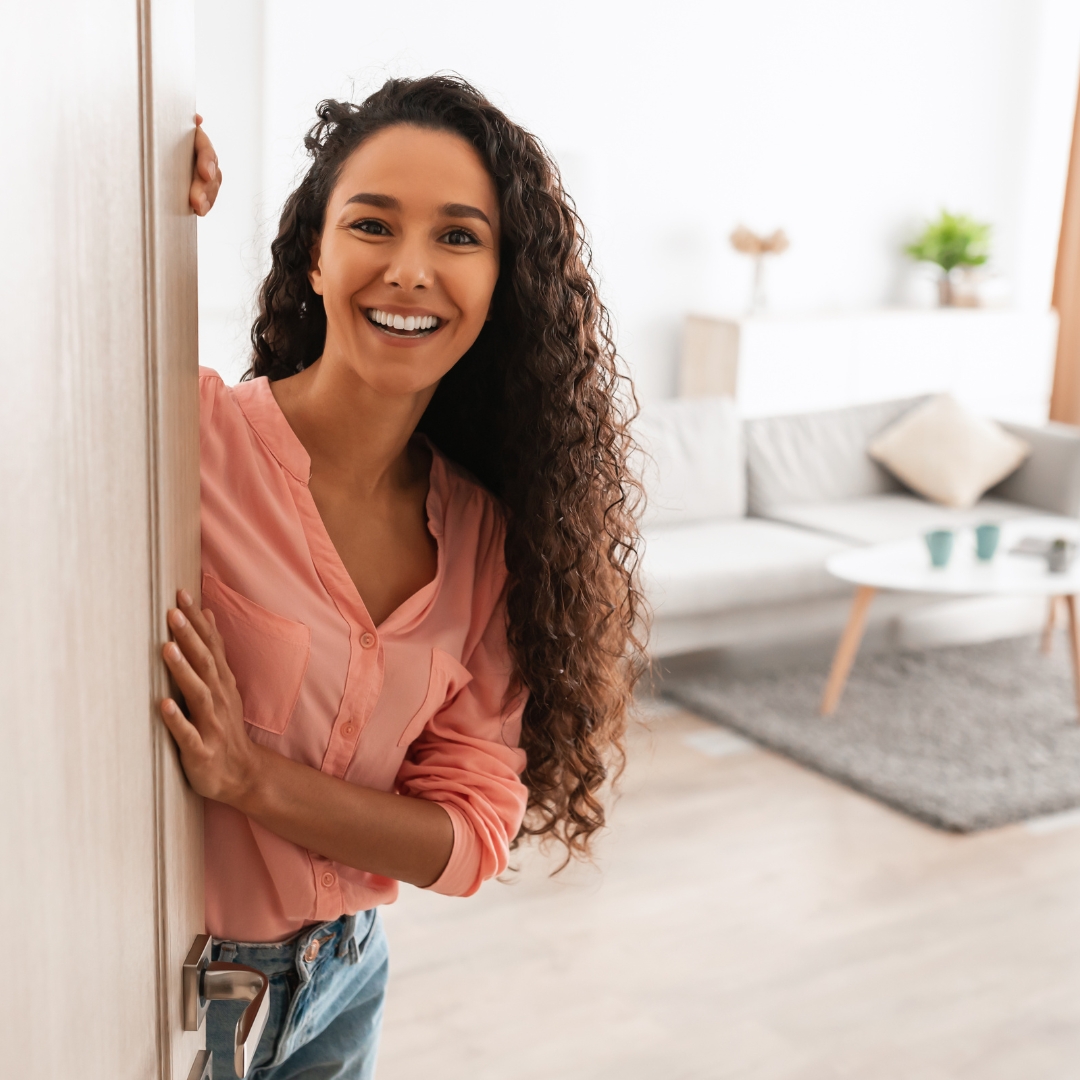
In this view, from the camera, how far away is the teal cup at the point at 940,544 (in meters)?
3.91

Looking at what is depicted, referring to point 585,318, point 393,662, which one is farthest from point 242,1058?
point 585,318

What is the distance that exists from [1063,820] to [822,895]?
817 mm

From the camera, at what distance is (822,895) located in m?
2.94

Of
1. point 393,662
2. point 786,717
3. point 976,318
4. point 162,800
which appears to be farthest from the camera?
point 976,318

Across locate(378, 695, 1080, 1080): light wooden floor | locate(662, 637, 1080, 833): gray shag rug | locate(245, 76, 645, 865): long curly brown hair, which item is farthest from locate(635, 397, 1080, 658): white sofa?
locate(245, 76, 645, 865): long curly brown hair

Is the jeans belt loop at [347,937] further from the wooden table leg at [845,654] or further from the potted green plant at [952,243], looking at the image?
the potted green plant at [952,243]

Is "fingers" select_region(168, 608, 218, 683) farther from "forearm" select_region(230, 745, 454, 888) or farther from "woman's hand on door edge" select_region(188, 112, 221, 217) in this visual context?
"woman's hand on door edge" select_region(188, 112, 221, 217)

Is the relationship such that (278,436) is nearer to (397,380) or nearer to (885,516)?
(397,380)

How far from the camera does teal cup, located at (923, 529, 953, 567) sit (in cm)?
391

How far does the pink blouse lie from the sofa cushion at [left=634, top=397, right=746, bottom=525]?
332cm

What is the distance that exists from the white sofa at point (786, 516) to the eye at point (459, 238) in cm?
271

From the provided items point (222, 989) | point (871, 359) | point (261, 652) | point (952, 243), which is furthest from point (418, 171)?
point (952, 243)

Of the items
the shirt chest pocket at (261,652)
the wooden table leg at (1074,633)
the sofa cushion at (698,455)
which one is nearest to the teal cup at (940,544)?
the wooden table leg at (1074,633)

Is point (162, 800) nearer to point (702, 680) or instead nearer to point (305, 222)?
point (305, 222)
